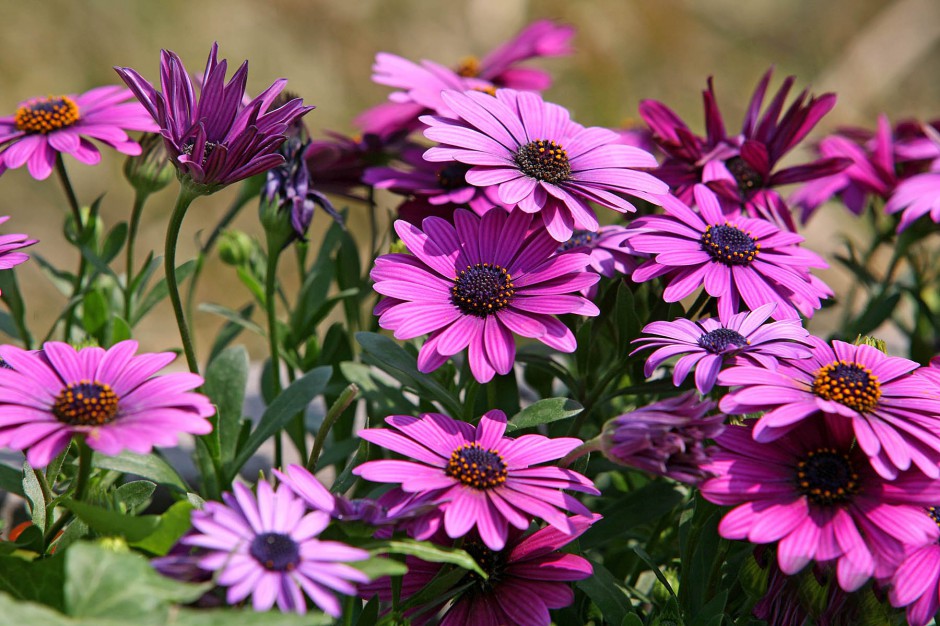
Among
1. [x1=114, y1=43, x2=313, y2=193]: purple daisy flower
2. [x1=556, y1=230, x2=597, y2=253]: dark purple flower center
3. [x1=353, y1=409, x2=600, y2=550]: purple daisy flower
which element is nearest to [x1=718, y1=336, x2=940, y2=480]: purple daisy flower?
[x1=353, y1=409, x2=600, y2=550]: purple daisy flower

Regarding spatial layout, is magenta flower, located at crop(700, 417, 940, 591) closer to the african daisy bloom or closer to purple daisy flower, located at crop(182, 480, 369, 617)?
purple daisy flower, located at crop(182, 480, 369, 617)

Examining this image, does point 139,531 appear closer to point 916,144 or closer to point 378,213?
point 916,144

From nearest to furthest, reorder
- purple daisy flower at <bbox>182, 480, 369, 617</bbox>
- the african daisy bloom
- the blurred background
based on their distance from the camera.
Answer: purple daisy flower at <bbox>182, 480, 369, 617</bbox> → the african daisy bloom → the blurred background

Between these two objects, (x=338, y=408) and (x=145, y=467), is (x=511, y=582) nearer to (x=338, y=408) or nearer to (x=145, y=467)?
(x=338, y=408)

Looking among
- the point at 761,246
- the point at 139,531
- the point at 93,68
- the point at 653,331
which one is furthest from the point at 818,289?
the point at 93,68

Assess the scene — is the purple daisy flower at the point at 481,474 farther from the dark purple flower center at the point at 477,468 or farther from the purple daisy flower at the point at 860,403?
the purple daisy flower at the point at 860,403
